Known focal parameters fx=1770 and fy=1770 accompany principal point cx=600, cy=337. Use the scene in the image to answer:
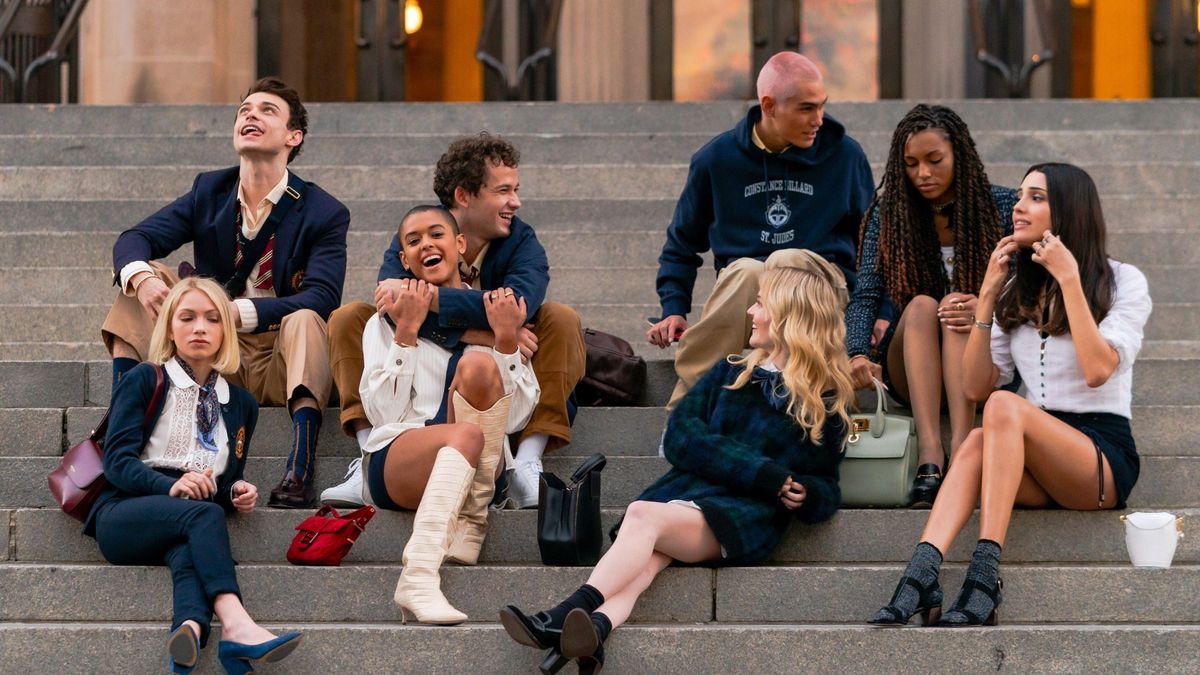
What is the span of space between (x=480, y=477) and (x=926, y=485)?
4.71ft

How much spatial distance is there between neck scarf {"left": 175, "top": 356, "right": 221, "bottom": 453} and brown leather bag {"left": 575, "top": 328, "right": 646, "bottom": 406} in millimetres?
1476

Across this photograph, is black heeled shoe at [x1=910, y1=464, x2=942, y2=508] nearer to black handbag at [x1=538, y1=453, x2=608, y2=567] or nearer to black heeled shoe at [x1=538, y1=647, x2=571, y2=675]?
black handbag at [x1=538, y1=453, x2=608, y2=567]

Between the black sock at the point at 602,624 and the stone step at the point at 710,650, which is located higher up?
the black sock at the point at 602,624

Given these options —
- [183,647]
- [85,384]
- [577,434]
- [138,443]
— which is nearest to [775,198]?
[577,434]

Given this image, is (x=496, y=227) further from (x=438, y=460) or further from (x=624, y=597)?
(x=624, y=597)

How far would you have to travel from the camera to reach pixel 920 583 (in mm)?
4961

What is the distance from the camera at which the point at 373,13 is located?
1361 centimetres

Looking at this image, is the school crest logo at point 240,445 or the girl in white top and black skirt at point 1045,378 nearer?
the girl in white top and black skirt at point 1045,378

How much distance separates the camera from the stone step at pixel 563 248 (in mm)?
8203

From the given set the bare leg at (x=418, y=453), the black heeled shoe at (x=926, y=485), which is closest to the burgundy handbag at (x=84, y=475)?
the bare leg at (x=418, y=453)

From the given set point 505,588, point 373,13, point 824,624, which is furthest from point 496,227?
point 373,13

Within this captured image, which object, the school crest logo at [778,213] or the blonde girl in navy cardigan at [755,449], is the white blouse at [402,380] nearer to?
the blonde girl in navy cardigan at [755,449]

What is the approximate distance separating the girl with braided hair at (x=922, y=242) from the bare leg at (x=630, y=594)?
1213 millimetres

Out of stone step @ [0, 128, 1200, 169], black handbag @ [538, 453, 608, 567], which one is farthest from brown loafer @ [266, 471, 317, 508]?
stone step @ [0, 128, 1200, 169]
